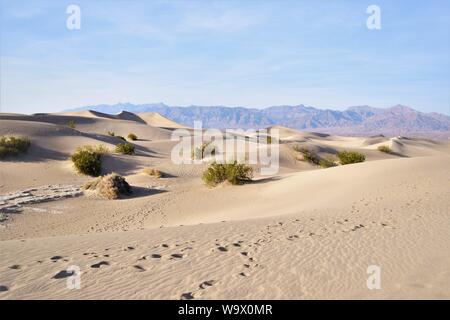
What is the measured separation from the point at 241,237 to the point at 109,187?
8.65 meters

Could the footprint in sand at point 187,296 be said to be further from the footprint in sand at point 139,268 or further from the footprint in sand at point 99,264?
the footprint in sand at point 99,264

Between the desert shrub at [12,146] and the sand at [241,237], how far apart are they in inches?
80.1

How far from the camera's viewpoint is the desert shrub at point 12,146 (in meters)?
19.2

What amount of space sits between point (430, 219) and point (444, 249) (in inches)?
86.1

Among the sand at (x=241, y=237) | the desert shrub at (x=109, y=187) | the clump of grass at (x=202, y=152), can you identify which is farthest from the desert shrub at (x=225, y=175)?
the clump of grass at (x=202, y=152)

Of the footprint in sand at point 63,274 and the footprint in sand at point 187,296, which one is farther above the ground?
the footprint in sand at point 63,274

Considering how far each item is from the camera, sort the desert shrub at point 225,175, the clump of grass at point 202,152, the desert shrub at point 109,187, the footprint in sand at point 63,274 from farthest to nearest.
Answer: the clump of grass at point 202,152
the desert shrub at point 225,175
the desert shrub at point 109,187
the footprint in sand at point 63,274

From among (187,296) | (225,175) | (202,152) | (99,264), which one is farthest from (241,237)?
(202,152)

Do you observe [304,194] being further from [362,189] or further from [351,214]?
[351,214]

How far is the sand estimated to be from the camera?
5.17 m

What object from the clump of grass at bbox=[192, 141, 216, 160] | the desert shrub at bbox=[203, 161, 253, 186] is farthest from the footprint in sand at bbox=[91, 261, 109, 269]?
the clump of grass at bbox=[192, 141, 216, 160]

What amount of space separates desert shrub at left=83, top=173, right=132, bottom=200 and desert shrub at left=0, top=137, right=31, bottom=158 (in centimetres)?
604

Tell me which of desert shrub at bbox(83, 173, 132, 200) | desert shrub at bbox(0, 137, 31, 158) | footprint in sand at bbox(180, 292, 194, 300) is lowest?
desert shrub at bbox(83, 173, 132, 200)

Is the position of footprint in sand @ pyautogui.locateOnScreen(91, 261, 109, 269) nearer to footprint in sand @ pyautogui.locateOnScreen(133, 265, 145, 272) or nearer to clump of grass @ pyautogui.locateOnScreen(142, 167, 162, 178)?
footprint in sand @ pyautogui.locateOnScreen(133, 265, 145, 272)
